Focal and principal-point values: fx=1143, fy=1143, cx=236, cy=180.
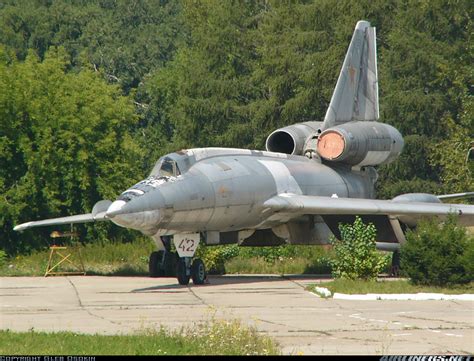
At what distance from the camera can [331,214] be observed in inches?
1053

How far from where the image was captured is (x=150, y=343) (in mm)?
12836

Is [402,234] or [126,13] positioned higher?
[126,13]

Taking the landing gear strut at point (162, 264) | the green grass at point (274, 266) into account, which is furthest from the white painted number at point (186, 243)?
→ the green grass at point (274, 266)

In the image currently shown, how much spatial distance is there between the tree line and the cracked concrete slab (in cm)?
1137

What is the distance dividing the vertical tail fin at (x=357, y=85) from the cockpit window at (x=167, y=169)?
7.73 metres

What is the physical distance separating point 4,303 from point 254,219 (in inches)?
306

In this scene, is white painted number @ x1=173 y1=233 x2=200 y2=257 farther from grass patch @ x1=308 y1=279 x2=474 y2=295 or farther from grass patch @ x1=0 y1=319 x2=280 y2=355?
grass patch @ x1=0 y1=319 x2=280 y2=355

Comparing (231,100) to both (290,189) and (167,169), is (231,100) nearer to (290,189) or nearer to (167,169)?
(290,189)

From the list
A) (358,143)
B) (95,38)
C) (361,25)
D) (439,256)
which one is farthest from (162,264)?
(95,38)

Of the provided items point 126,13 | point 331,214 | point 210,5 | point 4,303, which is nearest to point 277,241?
point 331,214

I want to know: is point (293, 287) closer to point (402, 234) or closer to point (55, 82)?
point (402, 234)

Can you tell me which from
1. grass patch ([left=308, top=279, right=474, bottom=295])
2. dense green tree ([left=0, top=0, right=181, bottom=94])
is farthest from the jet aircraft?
dense green tree ([left=0, top=0, right=181, bottom=94])

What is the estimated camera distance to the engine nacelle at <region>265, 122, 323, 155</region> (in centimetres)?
2984

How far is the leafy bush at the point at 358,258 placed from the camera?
2216 centimetres
